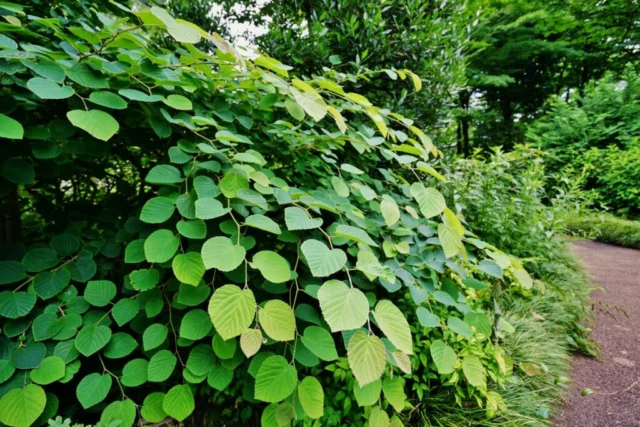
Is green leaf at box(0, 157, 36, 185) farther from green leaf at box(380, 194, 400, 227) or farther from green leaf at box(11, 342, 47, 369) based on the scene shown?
green leaf at box(380, 194, 400, 227)

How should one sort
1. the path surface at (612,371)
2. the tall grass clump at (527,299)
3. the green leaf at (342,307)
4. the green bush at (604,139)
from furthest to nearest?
the green bush at (604,139)
the path surface at (612,371)
the tall grass clump at (527,299)
the green leaf at (342,307)

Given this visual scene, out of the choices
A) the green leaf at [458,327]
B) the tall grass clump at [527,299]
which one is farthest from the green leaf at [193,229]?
the tall grass clump at [527,299]

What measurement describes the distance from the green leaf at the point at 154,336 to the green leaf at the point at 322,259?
498 mm

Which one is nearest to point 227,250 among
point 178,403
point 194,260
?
point 194,260

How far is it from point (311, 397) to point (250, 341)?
0.69 ft

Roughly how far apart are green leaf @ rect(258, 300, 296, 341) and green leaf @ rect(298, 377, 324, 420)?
0.51 feet

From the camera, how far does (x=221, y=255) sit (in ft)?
2.14

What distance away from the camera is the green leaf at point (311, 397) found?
70 centimetres

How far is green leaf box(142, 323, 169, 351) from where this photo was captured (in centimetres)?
81

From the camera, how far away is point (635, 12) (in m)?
8.68

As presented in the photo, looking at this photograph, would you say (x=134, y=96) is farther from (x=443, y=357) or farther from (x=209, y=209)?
(x=443, y=357)

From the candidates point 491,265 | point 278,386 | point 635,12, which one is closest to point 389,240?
point 491,265

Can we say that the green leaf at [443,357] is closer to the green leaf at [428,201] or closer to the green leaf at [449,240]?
the green leaf at [449,240]

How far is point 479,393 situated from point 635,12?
12.9m
